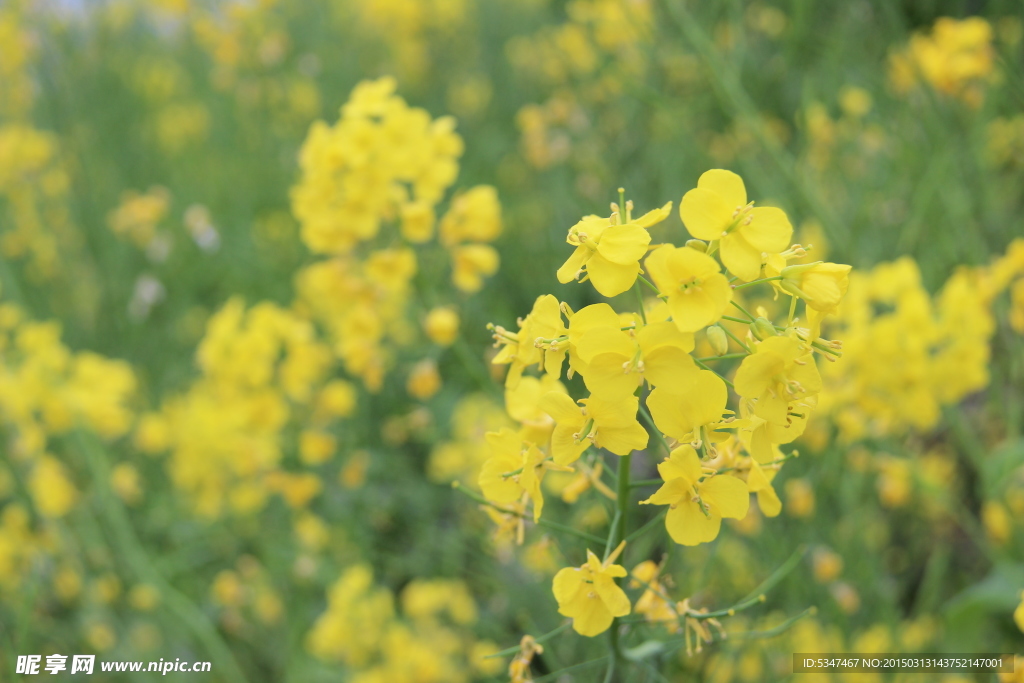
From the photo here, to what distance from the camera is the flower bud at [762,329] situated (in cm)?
76

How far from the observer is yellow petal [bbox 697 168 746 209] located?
2.52ft

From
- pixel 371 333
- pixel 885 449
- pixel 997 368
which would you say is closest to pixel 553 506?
pixel 371 333

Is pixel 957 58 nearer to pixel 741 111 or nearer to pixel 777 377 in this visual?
pixel 741 111

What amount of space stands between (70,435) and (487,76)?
3.51 meters

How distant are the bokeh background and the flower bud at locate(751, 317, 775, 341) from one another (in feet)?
1.40

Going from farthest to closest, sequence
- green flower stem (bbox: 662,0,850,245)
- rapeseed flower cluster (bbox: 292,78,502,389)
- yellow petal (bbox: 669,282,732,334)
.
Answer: green flower stem (bbox: 662,0,850,245)
rapeseed flower cluster (bbox: 292,78,502,389)
yellow petal (bbox: 669,282,732,334)

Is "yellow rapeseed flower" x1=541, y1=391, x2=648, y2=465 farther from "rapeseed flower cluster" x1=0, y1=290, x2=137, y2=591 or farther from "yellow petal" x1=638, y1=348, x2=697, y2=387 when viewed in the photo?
"rapeseed flower cluster" x1=0, y1=290, x2=137, y2=591

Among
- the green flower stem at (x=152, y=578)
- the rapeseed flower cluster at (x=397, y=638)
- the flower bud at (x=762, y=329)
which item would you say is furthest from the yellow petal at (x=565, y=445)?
the green flower stem at (x=152, y=578)

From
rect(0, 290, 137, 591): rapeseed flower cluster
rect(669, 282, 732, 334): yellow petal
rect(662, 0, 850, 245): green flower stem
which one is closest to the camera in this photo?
rect(669, 282, 732, 334): yellow petal

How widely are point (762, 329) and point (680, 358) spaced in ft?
0.42

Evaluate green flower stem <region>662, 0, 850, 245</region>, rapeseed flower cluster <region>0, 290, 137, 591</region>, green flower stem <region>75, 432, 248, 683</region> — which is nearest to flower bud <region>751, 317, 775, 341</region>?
green flower stem <region>662, 0, 850, 245</region>

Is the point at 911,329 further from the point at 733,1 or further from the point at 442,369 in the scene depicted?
the point at 442,369

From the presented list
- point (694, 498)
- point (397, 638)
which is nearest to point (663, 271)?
point (694, 498)

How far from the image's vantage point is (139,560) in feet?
6.89
